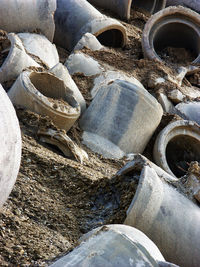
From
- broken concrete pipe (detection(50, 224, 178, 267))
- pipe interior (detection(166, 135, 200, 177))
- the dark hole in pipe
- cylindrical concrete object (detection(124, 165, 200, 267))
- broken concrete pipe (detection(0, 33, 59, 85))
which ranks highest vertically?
broken concrete pipe (detection(50, 224, 178, 267))

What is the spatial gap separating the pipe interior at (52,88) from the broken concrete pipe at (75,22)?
8.53 ft

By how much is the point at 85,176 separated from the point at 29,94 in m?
1.04

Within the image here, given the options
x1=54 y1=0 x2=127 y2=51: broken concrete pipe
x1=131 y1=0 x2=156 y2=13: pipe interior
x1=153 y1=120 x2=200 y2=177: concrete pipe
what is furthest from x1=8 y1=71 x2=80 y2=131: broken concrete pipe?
x1=131 y1=0 x2=156 y2=13: pipe interior

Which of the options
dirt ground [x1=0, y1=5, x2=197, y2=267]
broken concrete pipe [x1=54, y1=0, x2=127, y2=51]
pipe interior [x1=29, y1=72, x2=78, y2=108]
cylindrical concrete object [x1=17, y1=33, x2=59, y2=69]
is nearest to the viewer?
dirt ground [x1=0, y1=5, x2=197, y2=267]

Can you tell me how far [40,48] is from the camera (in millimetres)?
6059

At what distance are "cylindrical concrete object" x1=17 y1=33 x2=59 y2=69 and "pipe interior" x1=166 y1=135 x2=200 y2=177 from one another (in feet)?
5.76

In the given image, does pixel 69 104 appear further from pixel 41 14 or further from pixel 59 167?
pixel 41 14

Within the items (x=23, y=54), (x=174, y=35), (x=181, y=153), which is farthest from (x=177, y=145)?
(x=174, y=35)

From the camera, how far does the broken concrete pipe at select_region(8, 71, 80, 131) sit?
440 cm

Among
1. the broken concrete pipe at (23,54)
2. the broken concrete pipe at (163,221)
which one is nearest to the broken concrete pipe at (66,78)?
the broken concrete pipe at (23,54)

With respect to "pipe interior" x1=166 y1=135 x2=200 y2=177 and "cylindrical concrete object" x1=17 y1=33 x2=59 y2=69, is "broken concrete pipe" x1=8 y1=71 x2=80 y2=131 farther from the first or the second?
"pipe interior" x1=166 y1=135 x2=200 y2=177

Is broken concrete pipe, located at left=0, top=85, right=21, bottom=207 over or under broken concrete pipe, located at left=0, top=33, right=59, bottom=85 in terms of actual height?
over

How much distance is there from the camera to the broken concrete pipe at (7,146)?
2.22 m

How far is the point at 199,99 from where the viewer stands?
22.6ft
